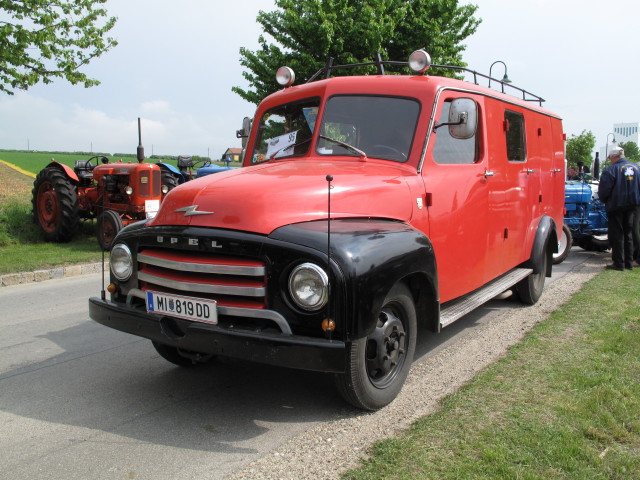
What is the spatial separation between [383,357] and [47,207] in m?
11.2

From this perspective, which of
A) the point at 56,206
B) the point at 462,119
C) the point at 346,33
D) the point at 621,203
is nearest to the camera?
the point at 462,119

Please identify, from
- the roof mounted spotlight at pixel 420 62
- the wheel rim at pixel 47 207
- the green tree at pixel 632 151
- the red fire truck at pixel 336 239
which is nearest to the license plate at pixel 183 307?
the red fire truck at pixel 336 239

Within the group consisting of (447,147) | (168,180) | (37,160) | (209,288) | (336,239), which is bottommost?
(209,288)

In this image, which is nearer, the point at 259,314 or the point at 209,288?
the point at 259,314

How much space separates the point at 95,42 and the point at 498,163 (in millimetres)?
9966

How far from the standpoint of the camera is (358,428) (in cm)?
339

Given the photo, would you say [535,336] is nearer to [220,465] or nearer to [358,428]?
[358,428]

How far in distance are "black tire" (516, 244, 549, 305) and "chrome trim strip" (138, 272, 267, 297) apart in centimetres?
447

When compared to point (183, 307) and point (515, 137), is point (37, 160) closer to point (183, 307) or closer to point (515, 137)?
point (515, 137)

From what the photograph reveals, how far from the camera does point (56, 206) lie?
39.9ft

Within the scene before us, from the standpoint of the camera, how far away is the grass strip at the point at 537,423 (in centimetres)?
283

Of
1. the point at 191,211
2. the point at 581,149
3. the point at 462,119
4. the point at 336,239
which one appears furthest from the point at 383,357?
the point at 581,149

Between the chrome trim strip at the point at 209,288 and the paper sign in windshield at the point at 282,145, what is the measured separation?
71.0 inches

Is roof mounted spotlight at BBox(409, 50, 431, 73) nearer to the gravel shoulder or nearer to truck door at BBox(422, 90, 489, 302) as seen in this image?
truck door at BBox(422, 90, 489, 302)
